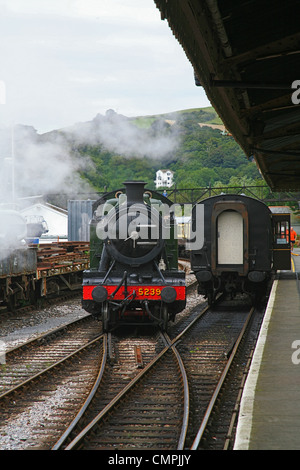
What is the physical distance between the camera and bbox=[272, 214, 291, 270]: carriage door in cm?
1558

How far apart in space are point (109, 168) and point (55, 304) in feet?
156

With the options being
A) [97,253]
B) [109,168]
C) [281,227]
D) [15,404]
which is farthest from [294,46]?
[109,168]

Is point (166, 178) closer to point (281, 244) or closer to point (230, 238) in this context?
point (281, 244)

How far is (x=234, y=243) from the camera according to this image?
1341 cm

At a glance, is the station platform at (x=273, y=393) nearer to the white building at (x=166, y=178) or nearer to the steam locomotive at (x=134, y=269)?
the steam locomotive at (x=134, y=269)

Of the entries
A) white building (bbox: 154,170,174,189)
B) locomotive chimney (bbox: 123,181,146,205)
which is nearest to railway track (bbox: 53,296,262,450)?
locomotive chimney (bbox: 123,181,146,205)

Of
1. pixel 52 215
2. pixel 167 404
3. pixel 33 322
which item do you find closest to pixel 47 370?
pixel 167 404

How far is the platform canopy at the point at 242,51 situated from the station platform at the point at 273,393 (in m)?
2.91

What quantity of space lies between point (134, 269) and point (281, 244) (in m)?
6.16

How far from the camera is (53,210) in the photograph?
154ft

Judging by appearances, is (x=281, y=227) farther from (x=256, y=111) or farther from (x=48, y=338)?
(x=256, y=111)

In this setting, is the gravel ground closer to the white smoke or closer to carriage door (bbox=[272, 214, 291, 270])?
carriage door (bbox=[272, 214, 291, 270])

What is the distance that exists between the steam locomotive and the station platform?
1990 mm

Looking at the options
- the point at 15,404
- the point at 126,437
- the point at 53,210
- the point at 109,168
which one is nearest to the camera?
the point at 126,437
